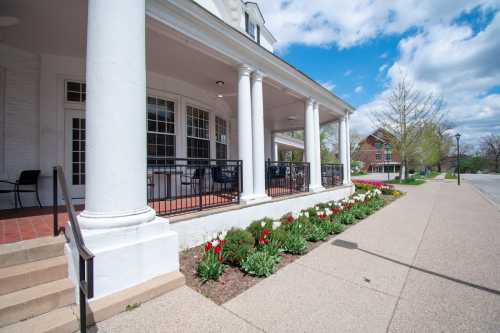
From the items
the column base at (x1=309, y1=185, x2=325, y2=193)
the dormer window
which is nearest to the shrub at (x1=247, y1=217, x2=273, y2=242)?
the column base at (x1=309, y1=185, x2=325, y2=193)

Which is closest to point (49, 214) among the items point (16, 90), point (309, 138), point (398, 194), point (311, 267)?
point (16, 90)

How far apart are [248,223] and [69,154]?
4329 mm

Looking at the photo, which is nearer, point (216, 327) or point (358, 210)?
point (216, 327)

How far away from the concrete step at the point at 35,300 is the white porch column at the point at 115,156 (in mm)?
154

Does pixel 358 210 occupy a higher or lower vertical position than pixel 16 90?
lower

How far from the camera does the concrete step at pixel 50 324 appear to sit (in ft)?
6.90

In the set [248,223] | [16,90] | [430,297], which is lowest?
[430,297]

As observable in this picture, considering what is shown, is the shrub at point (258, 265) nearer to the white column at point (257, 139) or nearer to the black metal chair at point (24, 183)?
the white column at point (257, 139)

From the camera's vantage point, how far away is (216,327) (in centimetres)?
235

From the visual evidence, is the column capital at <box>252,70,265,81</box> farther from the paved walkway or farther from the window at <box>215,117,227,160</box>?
the paved walkway

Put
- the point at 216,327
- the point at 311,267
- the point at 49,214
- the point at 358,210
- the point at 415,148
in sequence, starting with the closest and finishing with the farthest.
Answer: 1. the point at 216,327
2. the point at 311,267
3. the point at 49,214
4. the point at 358,210
5. the point at 415,148

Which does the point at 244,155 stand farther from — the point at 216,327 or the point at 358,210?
the point at 358,210

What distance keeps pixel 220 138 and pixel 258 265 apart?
6.13 meters

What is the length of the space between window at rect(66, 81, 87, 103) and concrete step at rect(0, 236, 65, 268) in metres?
3.74
